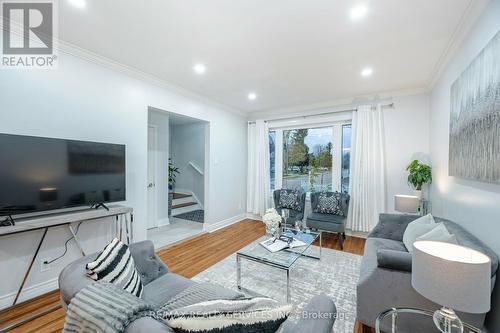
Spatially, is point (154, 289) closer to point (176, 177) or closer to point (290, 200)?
point (290, 200)

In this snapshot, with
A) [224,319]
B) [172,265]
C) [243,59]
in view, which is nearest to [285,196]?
[172,265]

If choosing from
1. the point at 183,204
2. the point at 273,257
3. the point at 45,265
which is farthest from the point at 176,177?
the point at 273,257

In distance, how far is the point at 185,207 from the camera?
6.00m

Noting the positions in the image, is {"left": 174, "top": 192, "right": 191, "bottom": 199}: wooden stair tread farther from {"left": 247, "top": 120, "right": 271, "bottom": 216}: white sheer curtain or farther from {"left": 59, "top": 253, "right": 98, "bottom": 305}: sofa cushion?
{"left": 59, "top": 253, "right": 98, "bottom": 305}: sofa cushion

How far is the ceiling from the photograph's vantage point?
1824 millimetres

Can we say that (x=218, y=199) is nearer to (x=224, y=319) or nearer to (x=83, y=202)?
(x=83, y=202)

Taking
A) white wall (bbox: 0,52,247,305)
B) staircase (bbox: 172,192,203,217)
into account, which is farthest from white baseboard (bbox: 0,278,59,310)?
staircase (bbox: 172,192,203,217)

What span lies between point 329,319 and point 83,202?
2599 millimetres

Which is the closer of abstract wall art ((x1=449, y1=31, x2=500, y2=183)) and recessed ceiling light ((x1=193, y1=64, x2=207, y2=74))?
abstract wall art ((x1=449, y1=31, x2=500, y2=183))

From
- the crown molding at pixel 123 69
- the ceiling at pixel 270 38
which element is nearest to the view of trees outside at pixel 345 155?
the ceiling at pixel 270 38

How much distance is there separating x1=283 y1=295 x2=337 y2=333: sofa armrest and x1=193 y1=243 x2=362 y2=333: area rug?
3.35 ft

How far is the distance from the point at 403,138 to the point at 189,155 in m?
5.29

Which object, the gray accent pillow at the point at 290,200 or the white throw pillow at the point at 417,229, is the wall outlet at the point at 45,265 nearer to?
the gray accent pillow at the point at 290,200

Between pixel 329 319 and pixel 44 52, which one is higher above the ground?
pixel 44 52
